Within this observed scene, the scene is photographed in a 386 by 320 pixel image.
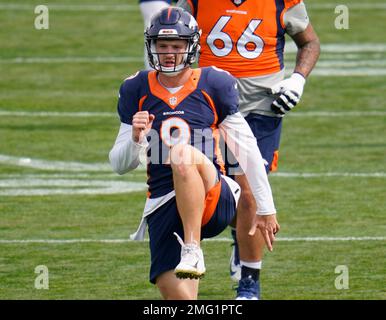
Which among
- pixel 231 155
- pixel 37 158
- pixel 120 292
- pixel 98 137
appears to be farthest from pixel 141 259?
pixel 98 137

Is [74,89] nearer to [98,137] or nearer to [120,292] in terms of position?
[98,137]

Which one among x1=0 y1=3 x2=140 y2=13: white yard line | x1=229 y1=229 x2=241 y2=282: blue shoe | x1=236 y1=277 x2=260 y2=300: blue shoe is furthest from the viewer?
x1=0 y1=3 x2=140 y2=13: white yard line

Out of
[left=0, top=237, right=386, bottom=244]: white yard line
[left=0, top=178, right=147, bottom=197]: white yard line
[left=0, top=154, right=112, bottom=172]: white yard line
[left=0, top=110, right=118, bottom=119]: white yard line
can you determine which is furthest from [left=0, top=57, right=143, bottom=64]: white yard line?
[left=0, top=237, right=386, bottom=244]: white yard line

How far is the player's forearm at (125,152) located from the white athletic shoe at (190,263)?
423 mm

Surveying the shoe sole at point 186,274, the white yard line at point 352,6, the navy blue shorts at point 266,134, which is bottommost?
the shoe sole at point 186,274

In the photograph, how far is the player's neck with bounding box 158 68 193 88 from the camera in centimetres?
620

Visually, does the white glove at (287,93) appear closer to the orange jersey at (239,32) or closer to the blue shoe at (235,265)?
the orange jersey at (239,32)

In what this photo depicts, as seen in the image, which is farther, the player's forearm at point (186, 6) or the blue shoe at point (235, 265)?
the player's forearm at point (186, 6)

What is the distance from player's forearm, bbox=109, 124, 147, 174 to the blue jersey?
2.5 inches

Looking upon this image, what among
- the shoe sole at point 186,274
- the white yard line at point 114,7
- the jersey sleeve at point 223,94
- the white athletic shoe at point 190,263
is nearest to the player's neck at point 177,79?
the jersey sleeve at point 223,94

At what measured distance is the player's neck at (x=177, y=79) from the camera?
20.4 feet

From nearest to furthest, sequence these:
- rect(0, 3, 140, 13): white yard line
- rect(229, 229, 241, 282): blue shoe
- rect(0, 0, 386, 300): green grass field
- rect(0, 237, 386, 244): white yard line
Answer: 1. rect(229, 229, 241, 282): blue shoe
2. rect(0, 0, 386, 300): green grass field
3. rect(0, 237, 386, 244): white yard line
4. rect(0, 3, 140, 13): white yard line

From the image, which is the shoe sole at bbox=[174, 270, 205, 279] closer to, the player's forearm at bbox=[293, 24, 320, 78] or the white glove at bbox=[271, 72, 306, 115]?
the white glove at bbox=[271, 72, 306, 115]

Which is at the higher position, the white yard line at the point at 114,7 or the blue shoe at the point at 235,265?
the white yard line at the point at 114,7
